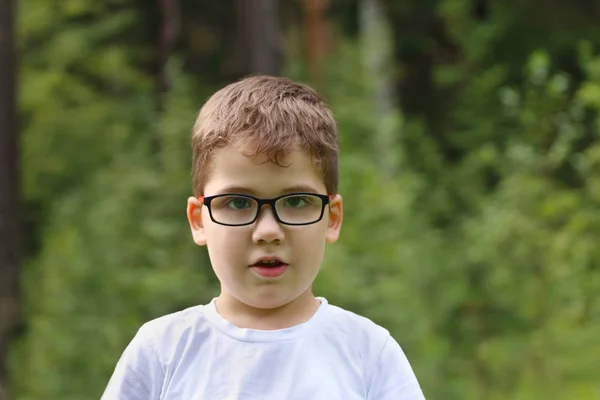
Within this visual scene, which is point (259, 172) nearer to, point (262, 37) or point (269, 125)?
point (269, 125)

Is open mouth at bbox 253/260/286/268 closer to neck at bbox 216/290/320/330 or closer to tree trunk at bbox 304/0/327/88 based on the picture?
neck at bbox 216/290/320/330

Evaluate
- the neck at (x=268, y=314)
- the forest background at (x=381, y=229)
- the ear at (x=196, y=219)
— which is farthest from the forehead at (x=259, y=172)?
the forest background at (x=381, y=229)

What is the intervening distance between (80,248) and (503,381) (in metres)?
2.73

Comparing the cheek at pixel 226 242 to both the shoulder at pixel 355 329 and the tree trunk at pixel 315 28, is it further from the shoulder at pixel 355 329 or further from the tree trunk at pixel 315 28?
the tree trunk at pixel 315 28

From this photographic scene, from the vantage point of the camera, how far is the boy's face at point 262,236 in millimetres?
1749

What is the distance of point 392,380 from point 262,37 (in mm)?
6056

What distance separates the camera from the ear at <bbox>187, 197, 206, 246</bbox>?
1.90 metres

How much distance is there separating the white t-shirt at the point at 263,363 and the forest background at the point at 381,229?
2889mm

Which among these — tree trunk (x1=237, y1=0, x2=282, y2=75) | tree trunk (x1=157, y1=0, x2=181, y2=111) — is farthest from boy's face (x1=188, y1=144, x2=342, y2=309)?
tree trunk (x1=157, y1=0, x2=181, y2=111)

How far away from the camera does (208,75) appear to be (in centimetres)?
1416

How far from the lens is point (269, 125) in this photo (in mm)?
1787

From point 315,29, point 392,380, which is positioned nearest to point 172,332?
point 392,380

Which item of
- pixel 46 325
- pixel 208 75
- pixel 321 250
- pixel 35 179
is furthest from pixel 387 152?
pixel 208 75

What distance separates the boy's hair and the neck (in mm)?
243
